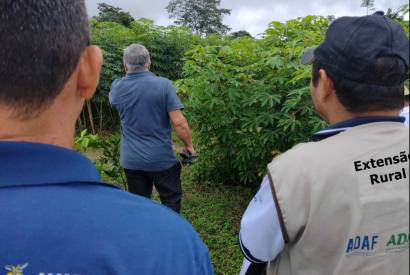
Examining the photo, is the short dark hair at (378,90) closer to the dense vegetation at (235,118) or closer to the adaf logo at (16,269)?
the adaf logo at (16,269)

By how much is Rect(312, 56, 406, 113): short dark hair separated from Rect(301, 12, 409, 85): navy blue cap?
14 mm

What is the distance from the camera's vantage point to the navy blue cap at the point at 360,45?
3.56 feet

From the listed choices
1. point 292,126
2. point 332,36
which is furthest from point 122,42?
point 332,36

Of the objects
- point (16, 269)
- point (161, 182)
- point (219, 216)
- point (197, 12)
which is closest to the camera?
point (16, 269)

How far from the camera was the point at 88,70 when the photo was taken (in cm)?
80

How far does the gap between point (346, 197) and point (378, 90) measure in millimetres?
330

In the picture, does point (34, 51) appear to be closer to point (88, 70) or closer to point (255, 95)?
point (88, 70)

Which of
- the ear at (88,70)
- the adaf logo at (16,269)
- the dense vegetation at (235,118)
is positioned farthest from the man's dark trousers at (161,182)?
the adaf logo at (16,269)

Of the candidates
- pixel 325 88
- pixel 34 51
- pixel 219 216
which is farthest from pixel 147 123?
pixel 34 51

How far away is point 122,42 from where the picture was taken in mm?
9336

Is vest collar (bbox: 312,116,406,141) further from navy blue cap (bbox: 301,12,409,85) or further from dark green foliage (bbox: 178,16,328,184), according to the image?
dark green foliage (bbox: 178,16,328,184)

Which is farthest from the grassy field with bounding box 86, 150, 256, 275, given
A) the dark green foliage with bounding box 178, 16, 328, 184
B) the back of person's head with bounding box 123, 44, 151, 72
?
the back of person's head with bounding box 123, 44, 151, 72

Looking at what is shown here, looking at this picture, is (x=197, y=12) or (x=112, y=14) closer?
(x=112, y=14)

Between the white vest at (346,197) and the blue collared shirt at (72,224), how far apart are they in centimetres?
51
